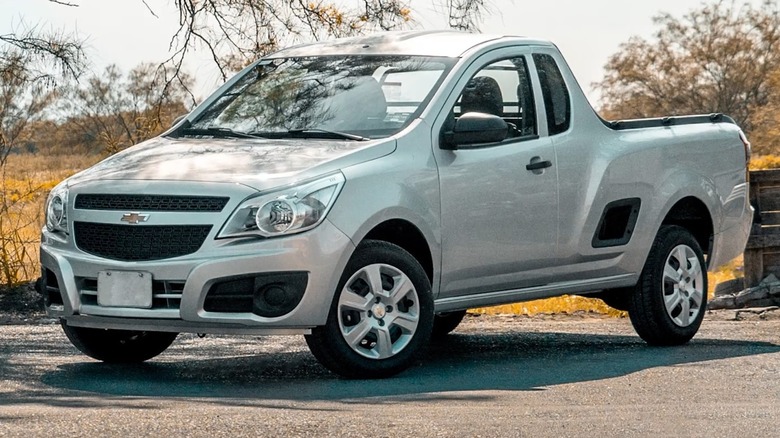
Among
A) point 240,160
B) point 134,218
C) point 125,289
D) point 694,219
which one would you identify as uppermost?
point 240,160

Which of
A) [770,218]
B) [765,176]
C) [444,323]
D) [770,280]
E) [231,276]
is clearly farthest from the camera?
[770,280]

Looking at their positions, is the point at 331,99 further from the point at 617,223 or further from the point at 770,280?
the point at 770,280

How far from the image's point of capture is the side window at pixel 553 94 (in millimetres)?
9266

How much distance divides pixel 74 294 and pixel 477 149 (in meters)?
2.33

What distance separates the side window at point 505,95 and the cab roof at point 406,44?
17cm

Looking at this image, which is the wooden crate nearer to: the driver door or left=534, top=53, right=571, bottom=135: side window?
left=534, top=53, right=571, bottom=135: side window

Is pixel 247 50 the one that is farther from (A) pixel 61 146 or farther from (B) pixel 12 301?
(A) pixel 61 146

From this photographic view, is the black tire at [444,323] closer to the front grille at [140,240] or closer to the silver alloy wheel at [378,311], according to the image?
the silver alloy wheel at [378,311]

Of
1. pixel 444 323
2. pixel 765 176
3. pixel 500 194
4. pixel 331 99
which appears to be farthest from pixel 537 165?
pixel 765 176

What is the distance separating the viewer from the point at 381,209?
7.84 meters

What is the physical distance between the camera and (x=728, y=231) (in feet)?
34.8

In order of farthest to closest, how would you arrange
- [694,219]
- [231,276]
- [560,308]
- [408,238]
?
[560,308]
[694,219]
[408,238]
[231,276]

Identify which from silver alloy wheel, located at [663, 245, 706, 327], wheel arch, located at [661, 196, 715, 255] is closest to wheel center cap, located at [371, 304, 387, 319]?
silver alloy wheel, located at [663, 245, 706, 327]

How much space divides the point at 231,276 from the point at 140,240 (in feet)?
1.73
